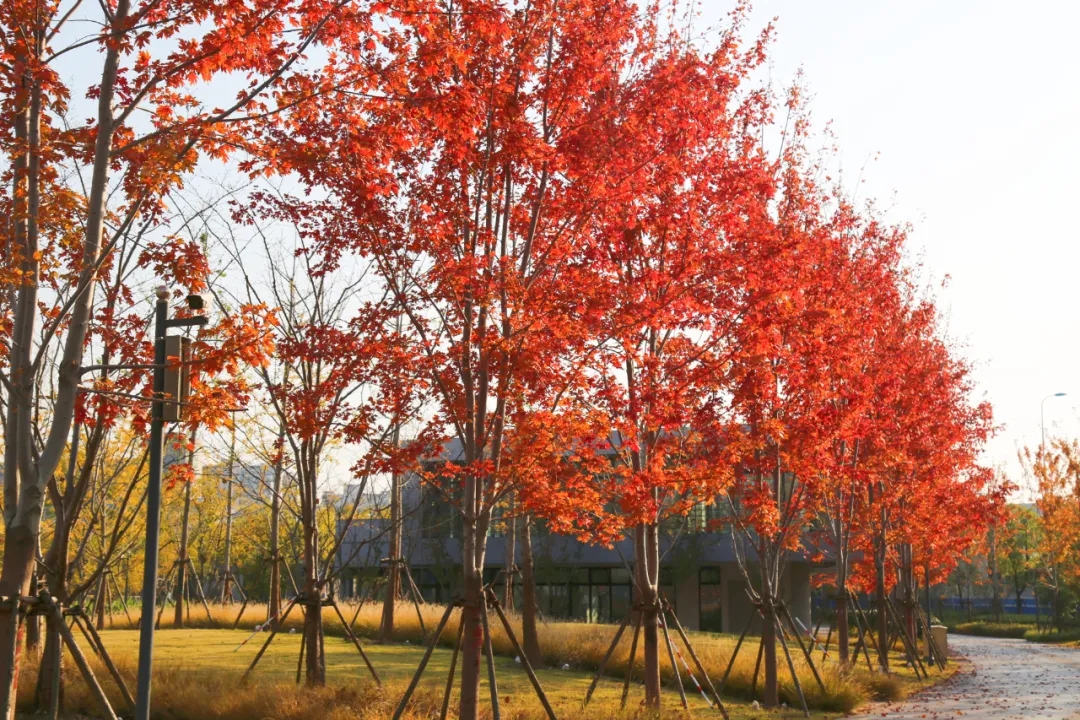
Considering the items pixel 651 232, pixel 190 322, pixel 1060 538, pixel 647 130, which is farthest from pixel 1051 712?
pixel 1060 538

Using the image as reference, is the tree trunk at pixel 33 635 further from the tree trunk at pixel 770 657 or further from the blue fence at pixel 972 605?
the blue fence at pixel 972 605

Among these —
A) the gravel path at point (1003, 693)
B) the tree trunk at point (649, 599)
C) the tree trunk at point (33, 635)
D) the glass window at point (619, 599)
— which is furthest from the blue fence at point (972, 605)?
the tree trunk at point (33, 635)

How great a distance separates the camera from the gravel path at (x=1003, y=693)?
661 inches

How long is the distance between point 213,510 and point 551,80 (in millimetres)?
38722

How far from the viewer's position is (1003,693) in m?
20.6

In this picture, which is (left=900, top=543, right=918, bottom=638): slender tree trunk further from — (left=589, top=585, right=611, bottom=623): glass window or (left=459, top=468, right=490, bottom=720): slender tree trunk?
(left=459, top=468, right=490, bottom=720): slender tree trunk

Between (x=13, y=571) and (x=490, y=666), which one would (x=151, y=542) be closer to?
(x=13, y=571)

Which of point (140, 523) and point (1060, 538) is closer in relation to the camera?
point (140, 523)

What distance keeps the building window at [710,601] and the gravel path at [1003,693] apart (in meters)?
13.3

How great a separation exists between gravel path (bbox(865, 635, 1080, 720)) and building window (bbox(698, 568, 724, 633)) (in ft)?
43.6

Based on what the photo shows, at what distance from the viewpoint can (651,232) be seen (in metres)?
14.2

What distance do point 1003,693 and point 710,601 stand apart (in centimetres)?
2569

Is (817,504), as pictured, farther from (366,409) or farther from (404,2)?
(404,2)

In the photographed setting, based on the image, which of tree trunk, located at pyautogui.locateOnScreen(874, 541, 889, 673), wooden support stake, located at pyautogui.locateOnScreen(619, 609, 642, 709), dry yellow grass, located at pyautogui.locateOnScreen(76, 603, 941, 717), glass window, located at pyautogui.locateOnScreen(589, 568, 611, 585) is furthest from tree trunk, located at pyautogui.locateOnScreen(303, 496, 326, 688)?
glass window, located at pyautogui.locateOnScreen(589, 568, 611, 585)
